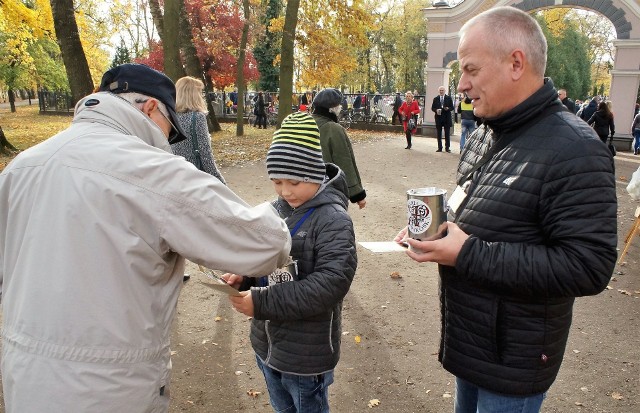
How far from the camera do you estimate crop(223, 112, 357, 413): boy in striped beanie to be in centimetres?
217

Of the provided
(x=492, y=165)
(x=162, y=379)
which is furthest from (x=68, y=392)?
(x=492, y=165)

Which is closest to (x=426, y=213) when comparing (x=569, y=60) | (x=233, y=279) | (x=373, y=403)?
(x=233, y=279)

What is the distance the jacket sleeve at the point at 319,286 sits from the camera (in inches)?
84.9

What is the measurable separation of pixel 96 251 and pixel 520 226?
1.39 meters

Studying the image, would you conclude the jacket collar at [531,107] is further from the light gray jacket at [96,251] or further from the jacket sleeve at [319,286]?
the light gray jacket at [96,251]

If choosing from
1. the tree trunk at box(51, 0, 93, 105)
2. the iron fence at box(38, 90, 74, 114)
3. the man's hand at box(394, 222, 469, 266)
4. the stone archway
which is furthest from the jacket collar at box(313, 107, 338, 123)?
the iron fence at box(38, 90, 74, 114)

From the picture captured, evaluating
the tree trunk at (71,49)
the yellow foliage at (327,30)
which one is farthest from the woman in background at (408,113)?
the tree trunk at (71,49)

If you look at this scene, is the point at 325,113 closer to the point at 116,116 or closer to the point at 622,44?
the point at 116,116

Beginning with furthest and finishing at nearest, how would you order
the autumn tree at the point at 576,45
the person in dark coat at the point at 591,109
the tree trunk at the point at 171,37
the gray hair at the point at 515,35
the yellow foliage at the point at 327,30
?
the autumn tree at the point at 576,45 → the yellow foliage at the point at 327,30 → the person in dark coat at the point at 591,109 → the tree trunk at the point at 171,37 → the gray hair at the point at 515,35

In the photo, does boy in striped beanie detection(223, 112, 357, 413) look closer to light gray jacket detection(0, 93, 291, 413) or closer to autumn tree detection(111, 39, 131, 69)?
light gray jacket detection(0, 93, 291, 413)

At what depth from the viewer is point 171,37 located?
41.9ft

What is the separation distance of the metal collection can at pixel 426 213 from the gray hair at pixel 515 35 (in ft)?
1.83

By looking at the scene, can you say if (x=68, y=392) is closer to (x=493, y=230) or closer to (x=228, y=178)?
(x=493, y=230)

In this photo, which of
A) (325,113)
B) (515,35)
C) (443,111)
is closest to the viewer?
(515,35)
